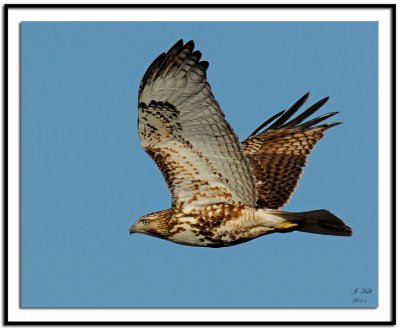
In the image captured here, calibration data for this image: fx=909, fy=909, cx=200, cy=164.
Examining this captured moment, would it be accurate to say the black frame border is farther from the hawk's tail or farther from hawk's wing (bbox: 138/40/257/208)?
hawk's wing (bbox: 138/40/257/208)

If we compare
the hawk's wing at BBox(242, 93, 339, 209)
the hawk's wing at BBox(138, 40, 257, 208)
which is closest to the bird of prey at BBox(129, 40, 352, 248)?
the hawk's wing at BBox(138, 40, 257, 208)

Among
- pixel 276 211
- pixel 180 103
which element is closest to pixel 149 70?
pixel 180 103

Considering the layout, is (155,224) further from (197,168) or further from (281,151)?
(281,151)
